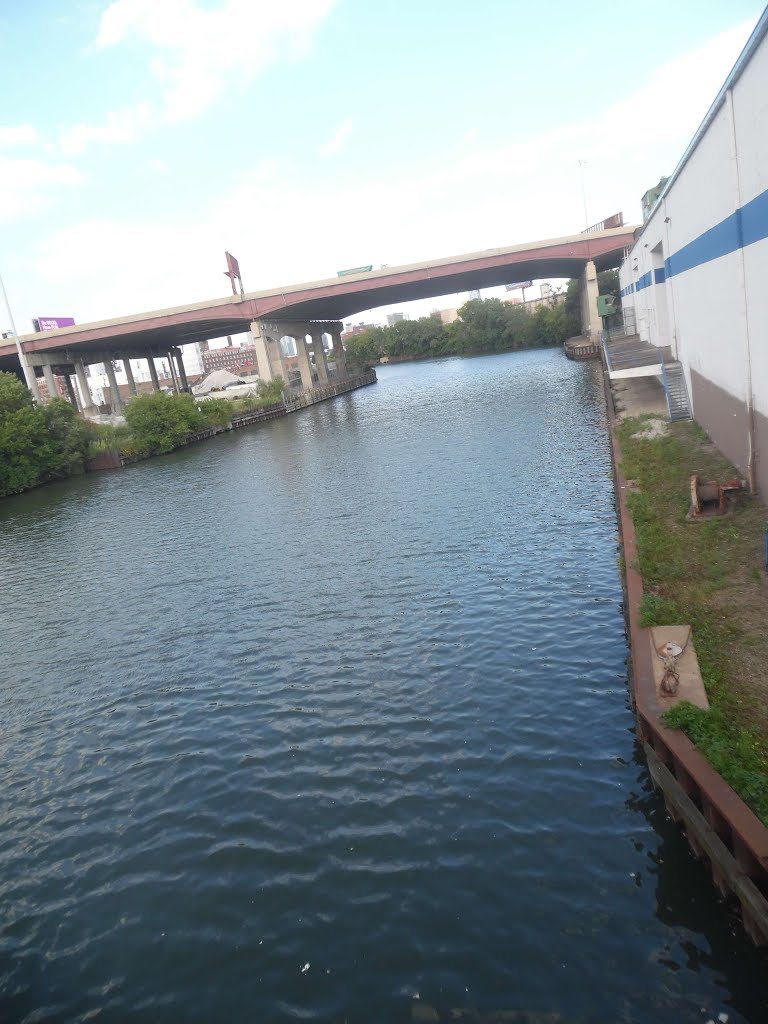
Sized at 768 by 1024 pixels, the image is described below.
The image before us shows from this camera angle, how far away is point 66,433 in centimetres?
4966

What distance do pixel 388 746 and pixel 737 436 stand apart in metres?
10.5

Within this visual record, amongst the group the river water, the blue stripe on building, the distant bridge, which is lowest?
the river water

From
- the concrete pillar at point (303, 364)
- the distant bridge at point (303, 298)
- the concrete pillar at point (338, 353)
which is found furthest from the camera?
the concrete pillar at point (338, 353)

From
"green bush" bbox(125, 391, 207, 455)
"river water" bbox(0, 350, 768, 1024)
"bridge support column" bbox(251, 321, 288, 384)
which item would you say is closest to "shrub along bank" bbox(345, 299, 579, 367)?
"bridge support column" bbox(251, 321, 288, 384)

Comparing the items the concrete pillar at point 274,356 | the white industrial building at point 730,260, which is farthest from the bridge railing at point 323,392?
the white industrial building at point 730,260

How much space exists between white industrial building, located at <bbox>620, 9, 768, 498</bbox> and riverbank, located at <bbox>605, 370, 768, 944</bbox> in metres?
1.75

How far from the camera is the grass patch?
740cm

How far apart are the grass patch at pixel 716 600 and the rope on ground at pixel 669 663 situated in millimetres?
A: 270

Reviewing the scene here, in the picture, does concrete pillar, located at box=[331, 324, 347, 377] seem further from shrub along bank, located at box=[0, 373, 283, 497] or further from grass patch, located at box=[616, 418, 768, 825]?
grass patch, located at box=[616, 418, 768, 825]

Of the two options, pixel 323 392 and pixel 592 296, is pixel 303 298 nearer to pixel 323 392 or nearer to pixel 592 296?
pixel 323 392

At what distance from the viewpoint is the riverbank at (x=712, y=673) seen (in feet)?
21.4

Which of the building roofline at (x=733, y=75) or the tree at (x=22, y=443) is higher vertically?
the building roofline at (x=733, y=75)

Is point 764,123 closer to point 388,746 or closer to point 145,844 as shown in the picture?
point 388,746

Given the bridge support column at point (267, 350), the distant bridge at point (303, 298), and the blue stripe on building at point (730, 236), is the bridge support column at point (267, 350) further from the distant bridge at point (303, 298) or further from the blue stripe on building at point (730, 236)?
the blue stripe on building at point (730, 236)
